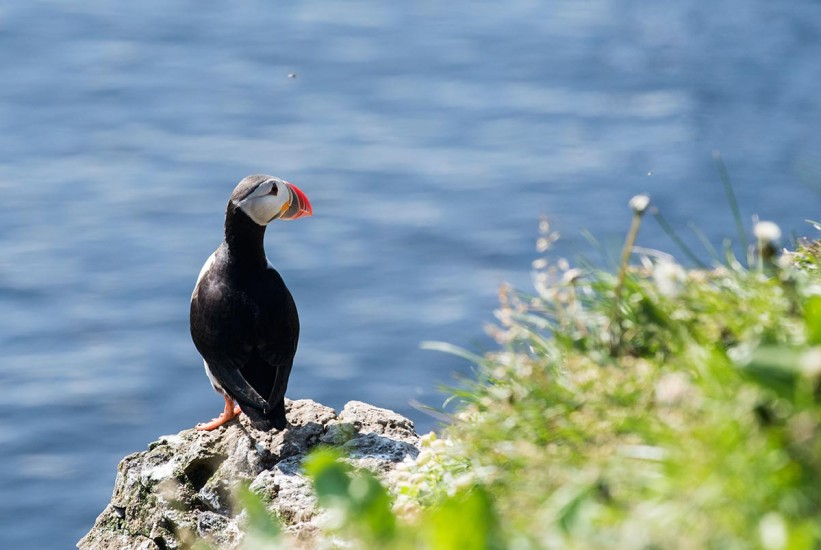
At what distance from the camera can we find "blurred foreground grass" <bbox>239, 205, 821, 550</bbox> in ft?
8.07

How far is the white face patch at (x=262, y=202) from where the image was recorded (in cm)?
585

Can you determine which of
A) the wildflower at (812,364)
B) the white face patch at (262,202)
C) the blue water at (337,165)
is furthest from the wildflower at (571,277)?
the blue water at (337,165)

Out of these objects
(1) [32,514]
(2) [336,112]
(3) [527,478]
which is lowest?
(1) [32,514]

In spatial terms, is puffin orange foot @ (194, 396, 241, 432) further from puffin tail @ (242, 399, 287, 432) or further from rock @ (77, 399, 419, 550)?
puffin tail @ (242, 399, 287, 432)

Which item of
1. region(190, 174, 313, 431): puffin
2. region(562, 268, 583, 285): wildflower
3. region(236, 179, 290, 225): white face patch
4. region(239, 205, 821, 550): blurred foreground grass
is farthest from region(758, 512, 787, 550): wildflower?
region(236, 179, 290, 225): white face patch

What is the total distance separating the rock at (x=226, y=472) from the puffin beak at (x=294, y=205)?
1040mm

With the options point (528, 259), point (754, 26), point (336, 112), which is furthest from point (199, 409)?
point (754, 26)

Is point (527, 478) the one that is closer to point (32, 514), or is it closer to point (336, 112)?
point (32, 514)

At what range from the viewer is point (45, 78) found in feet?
40.8

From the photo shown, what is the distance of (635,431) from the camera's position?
2.91m

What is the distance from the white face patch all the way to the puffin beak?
7 centimetres

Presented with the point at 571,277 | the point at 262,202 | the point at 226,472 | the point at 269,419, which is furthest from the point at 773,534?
the point at 262,202

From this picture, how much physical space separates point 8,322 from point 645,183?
201 inches

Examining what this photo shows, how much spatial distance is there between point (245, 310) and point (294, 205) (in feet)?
2.08
